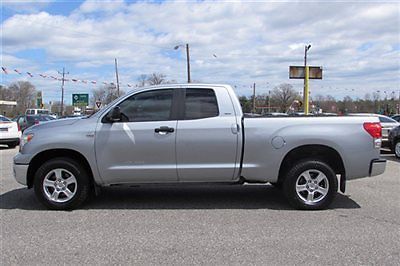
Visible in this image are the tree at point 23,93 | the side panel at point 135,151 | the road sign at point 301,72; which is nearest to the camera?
the side panel at point 135,151

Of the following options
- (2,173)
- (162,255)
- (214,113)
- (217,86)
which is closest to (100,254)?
(162,255)

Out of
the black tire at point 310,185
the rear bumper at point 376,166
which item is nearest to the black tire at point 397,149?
the rear bumper at point 376,166

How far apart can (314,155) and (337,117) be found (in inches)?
26.1

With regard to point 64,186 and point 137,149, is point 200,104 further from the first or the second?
point 64,186

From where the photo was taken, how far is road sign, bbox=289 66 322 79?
27.8m

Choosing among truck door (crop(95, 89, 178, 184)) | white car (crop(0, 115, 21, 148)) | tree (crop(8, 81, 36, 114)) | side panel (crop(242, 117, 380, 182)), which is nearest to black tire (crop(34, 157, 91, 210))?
truck door (crop(95, 89, 178, 184))

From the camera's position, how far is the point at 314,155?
629cm

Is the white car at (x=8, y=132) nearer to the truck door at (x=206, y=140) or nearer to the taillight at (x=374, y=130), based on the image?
the truck door at (x=206, y=140)

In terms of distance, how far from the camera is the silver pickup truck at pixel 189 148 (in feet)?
19.6

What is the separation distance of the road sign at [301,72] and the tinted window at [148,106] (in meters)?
22.9

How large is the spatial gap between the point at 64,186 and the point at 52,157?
49 cm

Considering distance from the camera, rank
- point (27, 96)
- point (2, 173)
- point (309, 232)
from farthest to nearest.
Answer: point (27, 96), point (2, 173), point (309, 232)

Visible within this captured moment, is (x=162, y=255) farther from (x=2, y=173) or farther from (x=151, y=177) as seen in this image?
(x=2, y=173)

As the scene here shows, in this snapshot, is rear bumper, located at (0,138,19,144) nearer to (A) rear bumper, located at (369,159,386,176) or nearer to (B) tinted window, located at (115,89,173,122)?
(B) tinted window, located at (115,89,173,122)
